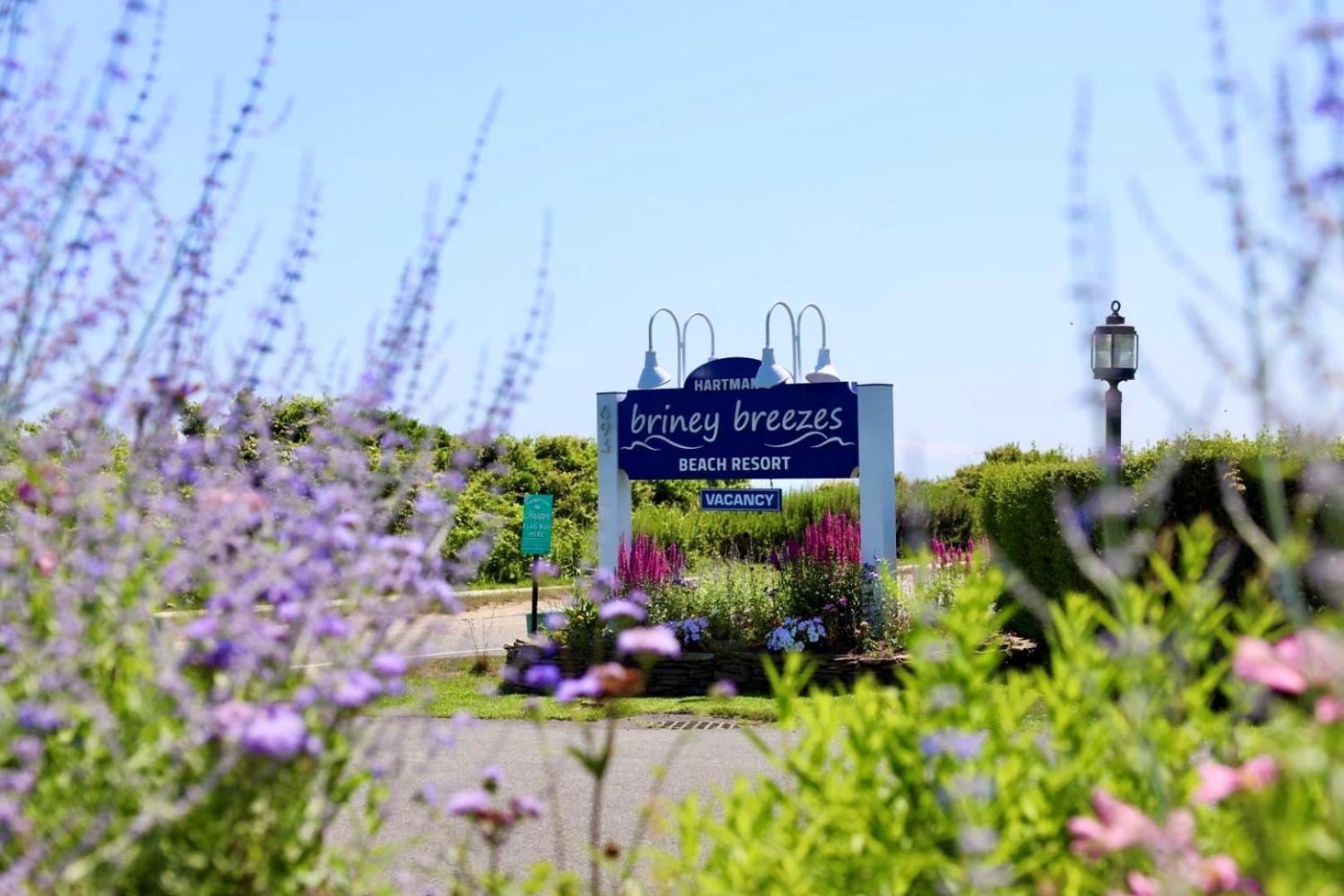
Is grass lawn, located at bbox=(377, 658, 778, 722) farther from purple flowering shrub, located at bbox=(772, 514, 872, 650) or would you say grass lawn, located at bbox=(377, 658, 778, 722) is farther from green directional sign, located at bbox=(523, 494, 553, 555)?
green directional sign, located at bbox=(523, 494, 553, 555)

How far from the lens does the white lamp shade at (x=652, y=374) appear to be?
13.3 metres

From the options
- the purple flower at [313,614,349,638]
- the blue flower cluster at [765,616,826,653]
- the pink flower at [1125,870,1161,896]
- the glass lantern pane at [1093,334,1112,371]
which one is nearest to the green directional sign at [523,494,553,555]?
the blue flower cluster at [765,616,826,653]

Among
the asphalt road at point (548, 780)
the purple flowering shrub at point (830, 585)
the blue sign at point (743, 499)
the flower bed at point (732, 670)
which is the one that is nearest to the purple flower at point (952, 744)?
the asphalt road at point (548, 780)

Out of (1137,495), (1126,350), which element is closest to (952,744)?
(1137,495)

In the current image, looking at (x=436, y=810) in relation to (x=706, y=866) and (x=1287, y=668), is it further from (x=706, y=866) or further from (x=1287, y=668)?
(x=1287, y=668)

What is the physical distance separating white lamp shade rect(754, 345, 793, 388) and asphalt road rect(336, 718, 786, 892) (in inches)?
155

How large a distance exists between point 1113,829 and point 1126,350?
10776 mm

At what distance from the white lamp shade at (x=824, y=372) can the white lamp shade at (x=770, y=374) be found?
33 centimetres

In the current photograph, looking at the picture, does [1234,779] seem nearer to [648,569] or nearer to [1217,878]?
[1217,878]

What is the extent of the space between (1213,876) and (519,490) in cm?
1790

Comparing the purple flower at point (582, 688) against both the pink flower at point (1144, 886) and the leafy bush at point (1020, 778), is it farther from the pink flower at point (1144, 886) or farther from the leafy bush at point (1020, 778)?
the pink flower at point (1144, 886)

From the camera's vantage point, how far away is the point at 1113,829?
2.20m

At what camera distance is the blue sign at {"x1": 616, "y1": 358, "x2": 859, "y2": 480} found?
39.7ft

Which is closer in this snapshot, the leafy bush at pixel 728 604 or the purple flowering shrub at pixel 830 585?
the purple flowering shrub at pixel 830 585
